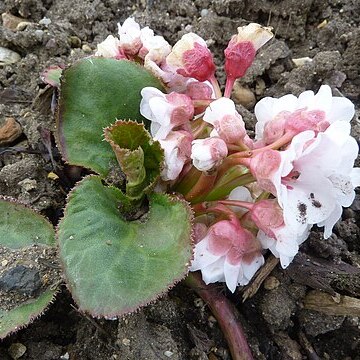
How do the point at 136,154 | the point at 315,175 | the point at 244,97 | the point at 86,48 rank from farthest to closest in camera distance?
the point at 86,48 < the point at 244,97 < the point at 136,154 < the point at 315,175

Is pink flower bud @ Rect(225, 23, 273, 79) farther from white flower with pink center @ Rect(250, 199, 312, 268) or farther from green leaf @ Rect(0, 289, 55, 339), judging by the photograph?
green leaf @ Rect(0, 289, 55, 339)

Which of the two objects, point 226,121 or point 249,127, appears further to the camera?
point 249,127

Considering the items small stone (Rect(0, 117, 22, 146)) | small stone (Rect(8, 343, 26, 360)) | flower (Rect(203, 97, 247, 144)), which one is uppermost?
flower (Rect(203, 97, 247, 144))

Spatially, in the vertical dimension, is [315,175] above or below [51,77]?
above

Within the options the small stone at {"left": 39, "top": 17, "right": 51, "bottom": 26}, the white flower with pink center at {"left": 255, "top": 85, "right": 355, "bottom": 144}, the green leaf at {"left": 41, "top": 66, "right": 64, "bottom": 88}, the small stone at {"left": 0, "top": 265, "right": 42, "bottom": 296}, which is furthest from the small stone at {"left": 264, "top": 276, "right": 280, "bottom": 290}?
the small stone at {"left": 39, "top": 17, "right": 51, "bottom": 26}

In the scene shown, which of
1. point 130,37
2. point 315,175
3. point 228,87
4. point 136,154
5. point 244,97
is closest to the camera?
point 315,175

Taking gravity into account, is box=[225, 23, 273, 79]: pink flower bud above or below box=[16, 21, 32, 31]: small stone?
above

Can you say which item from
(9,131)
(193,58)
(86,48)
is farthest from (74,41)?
(193,58)

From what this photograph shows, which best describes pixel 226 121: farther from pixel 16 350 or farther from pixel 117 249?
pixel 16 350
